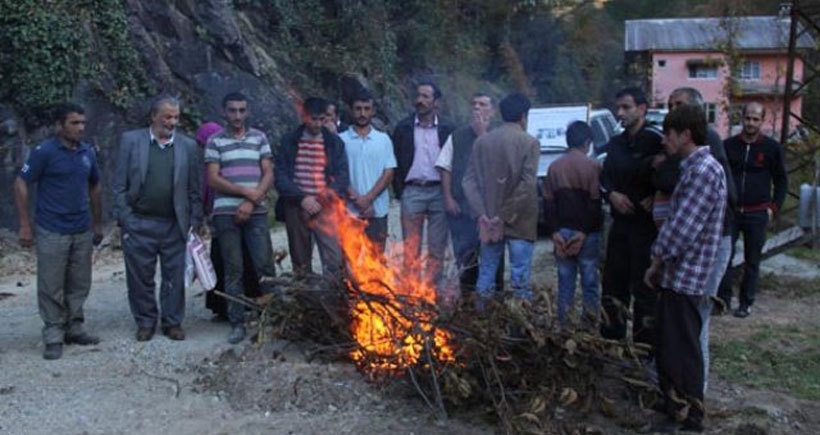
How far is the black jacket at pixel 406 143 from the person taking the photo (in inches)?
310

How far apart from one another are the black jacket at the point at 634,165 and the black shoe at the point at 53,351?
177 inches

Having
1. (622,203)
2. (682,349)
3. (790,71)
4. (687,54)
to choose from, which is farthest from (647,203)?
(687,54)

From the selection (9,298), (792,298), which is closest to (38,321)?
(9,298)

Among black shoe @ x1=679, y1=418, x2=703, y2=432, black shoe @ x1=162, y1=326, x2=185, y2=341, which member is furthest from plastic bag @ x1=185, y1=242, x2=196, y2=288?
black shoe @ x1=679, y1=418, x2=703, y2=432

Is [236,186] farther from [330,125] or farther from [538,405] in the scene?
[538,405]

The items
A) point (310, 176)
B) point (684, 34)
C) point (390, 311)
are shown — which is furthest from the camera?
point (684, 34)

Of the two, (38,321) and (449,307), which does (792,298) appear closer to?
(449,307)

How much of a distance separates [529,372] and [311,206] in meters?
2.64

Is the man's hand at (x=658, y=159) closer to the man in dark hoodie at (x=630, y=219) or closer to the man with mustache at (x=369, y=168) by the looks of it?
the man in dark hoodie at (x=630, y=219)

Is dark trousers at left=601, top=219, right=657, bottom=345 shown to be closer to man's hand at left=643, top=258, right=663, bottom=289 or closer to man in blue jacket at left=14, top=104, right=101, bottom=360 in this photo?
man's hand at left=643, top=258, right=663, bottom=289

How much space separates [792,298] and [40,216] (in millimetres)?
7594

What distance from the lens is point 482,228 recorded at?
705cm

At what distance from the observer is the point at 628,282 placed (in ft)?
21.3

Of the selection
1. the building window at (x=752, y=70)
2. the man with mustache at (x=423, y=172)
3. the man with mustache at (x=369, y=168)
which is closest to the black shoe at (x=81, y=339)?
the man with mustache at (x=369, y=168)
